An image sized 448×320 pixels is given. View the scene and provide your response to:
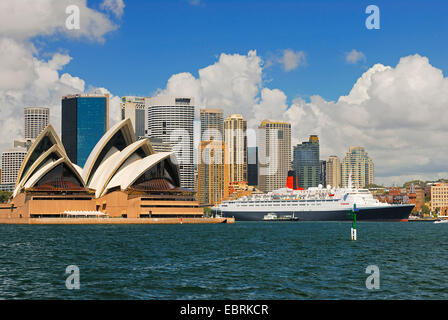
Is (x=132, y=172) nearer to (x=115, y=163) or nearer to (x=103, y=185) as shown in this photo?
(x=115, y=163)

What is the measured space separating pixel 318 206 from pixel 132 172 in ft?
166

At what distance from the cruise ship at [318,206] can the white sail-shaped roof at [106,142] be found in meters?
45.6

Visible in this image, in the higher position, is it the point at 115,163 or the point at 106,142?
the point at 106,142

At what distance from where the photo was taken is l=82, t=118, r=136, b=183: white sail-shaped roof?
120062 millimetres

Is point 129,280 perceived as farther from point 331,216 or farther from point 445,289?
point 331,216

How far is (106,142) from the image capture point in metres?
120

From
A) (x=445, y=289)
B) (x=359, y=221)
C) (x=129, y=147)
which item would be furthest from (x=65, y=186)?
(x=445, y=289)

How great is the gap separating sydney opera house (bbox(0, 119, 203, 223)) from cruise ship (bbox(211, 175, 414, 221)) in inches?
1356

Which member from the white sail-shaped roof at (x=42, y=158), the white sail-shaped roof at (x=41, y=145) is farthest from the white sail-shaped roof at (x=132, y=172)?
the white sail-shaped roof at (x=41, y=145)

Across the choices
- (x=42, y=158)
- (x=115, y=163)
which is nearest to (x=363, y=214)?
(x=115, y=163)

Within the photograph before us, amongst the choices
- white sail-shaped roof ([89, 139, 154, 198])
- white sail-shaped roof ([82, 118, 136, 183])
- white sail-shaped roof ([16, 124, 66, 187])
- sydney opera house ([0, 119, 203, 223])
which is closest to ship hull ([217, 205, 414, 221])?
sydney opera house ([0, 119, 203, 223])
